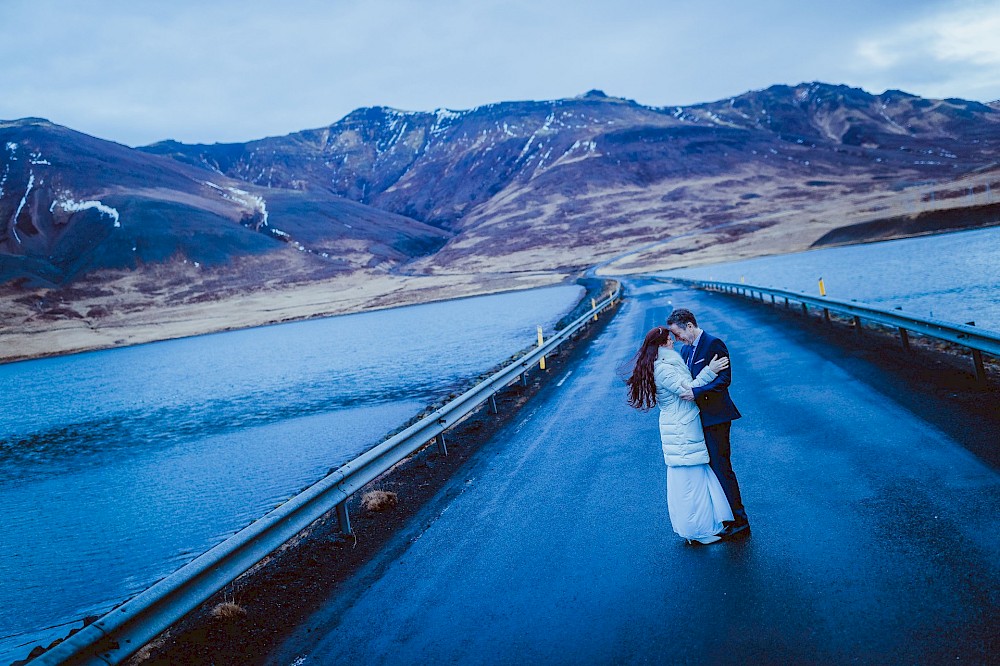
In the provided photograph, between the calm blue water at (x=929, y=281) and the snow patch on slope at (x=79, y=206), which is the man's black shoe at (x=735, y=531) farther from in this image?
the snow patch on slope at (x=79, y=206)

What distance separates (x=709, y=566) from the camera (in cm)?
506

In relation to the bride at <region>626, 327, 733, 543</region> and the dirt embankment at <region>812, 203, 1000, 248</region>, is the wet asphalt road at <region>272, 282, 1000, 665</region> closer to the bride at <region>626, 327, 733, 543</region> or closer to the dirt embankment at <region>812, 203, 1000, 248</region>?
the bride at <region>626, 327, 733, 543</region>

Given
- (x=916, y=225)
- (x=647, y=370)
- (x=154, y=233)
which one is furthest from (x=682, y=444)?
(x=154, y=233)

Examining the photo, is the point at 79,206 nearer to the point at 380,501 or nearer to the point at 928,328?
the point at 380,501

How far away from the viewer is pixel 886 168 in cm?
18675

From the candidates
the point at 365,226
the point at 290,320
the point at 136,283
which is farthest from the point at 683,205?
the point at 136,283

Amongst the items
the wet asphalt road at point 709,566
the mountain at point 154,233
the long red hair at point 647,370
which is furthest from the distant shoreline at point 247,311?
the long red hair at point 647,370

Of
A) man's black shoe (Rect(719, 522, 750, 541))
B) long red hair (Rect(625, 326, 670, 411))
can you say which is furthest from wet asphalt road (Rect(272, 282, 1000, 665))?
long red hair (Rect(625, 326, 670, 411))

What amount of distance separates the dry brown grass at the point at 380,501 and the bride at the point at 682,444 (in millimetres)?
3981

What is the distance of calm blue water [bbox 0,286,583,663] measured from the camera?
905cm

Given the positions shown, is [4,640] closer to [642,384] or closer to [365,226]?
[642,384]

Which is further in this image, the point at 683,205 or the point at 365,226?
the point at 365,226

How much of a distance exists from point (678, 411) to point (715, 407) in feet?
0.93

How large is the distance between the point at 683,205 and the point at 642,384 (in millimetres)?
164840
